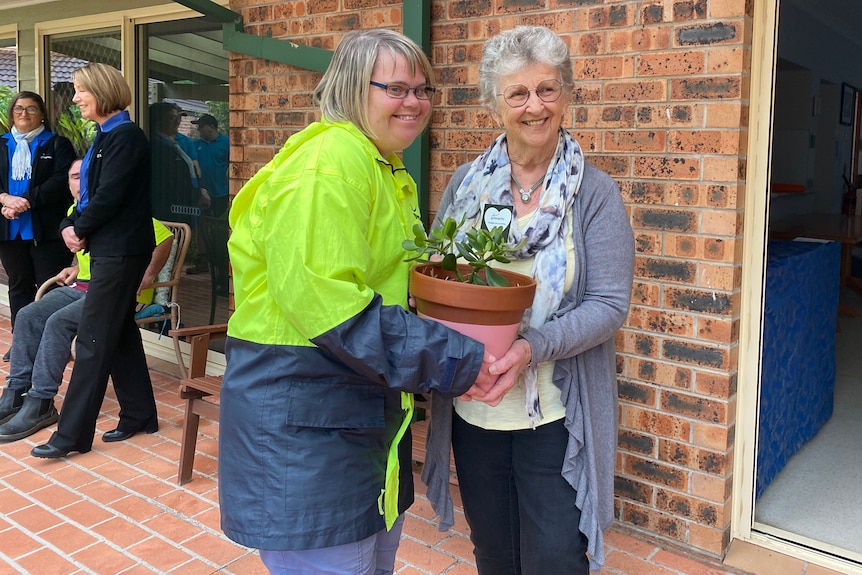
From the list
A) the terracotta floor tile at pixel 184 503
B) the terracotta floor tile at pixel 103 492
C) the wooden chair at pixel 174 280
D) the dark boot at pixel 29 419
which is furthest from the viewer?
the wooden chair at pixel 174 280

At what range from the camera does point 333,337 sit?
1.46 metres

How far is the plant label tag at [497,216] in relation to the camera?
6.29ft

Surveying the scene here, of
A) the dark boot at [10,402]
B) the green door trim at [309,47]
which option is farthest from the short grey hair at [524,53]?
the dark boot at [10,402]

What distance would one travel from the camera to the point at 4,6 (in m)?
7.04

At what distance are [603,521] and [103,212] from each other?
2.97m

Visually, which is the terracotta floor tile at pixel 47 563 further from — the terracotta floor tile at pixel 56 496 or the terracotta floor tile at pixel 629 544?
the terracotta floor tile at pixel 629 544

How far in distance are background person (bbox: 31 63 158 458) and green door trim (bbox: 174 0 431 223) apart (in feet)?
2.25

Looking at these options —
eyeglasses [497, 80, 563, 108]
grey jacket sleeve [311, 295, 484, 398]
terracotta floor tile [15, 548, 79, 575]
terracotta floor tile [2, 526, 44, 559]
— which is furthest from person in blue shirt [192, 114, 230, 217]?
grey jacket sleeve [311, 295, 484, 398]

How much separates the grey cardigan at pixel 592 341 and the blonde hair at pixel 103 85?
2.93 m

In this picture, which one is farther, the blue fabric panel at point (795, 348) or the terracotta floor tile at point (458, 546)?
the blue fabric panel at point (795, 348)

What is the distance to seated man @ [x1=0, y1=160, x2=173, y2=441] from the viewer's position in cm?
431

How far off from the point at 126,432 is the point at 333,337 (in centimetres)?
332

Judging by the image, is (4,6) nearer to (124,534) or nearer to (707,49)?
(124,534)

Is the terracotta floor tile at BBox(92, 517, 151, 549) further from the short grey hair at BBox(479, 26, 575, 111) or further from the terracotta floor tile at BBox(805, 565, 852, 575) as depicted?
the terracotta floor tile at BBox(805, 565, 852, 575)
